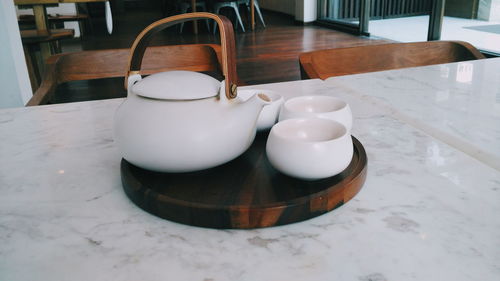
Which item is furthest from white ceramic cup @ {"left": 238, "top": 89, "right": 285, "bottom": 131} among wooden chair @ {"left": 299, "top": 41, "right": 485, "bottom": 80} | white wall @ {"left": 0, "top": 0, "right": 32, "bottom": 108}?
white wall @ {"left": 0, "top": 0, "right": 32, "bottom": 108}

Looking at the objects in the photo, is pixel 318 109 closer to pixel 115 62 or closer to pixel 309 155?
pixel 309 155

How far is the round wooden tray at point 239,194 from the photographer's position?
43 cm

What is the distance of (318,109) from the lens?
0.63 m

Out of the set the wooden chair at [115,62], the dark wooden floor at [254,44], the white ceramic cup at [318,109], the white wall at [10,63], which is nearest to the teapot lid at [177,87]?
the white ceramic cup at [318,109]

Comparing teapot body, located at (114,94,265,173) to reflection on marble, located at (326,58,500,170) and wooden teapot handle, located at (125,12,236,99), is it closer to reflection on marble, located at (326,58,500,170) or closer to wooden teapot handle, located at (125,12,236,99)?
wooden teapot handle, located at (125,12,236,99)

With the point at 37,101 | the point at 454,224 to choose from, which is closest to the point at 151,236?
the point at 454,224

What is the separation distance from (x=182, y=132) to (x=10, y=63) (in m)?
1.76

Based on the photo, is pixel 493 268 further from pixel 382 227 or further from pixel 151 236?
pixel 151 236

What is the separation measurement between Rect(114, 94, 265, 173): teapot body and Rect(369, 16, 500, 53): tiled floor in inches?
120

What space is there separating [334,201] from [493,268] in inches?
6.0

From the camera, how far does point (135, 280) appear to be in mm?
367

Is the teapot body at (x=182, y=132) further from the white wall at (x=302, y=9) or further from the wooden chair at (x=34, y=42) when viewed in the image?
the white wall at (x=302, y=9)

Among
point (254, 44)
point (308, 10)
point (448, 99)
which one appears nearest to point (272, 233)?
point (448, 99)

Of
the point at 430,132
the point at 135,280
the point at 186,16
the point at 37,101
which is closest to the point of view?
the point at 135,280
